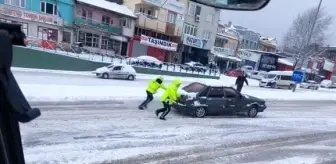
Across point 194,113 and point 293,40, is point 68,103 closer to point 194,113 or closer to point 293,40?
point 194,113

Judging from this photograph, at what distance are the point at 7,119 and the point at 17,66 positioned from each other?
24.0 metres

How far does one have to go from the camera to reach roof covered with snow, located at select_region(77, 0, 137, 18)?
3502 cm

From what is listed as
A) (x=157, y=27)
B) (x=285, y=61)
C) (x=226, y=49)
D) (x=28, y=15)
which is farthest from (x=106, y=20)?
(x=285, y=61)

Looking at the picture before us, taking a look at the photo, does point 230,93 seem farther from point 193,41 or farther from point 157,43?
point 193,41

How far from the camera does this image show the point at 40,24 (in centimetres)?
3055

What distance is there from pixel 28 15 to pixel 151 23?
15.8 meters

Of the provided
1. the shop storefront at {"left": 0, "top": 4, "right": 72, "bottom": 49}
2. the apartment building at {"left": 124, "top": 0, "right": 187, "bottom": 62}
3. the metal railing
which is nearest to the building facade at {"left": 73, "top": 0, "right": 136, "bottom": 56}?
the apartment building at {"left": 124, "top": 0, "right": 187, "bottom": 62}

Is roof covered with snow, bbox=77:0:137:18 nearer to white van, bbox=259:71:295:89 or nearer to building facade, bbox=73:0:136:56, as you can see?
building facade, bbox=73:0:136:56

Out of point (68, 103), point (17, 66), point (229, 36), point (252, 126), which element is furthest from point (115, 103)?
point (229, 36)

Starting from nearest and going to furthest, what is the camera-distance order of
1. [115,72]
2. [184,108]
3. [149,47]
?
[184,108]
[115,72]
[149,47]

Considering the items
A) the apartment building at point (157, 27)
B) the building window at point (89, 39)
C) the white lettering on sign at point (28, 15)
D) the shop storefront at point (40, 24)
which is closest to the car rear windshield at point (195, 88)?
the shop storefront at point (40, 24)

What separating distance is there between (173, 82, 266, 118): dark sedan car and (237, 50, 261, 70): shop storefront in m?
38.9

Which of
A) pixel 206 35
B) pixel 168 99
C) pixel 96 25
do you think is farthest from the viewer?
pixel 206 35

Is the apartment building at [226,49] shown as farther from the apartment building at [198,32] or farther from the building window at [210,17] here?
the building window at [210,17]
